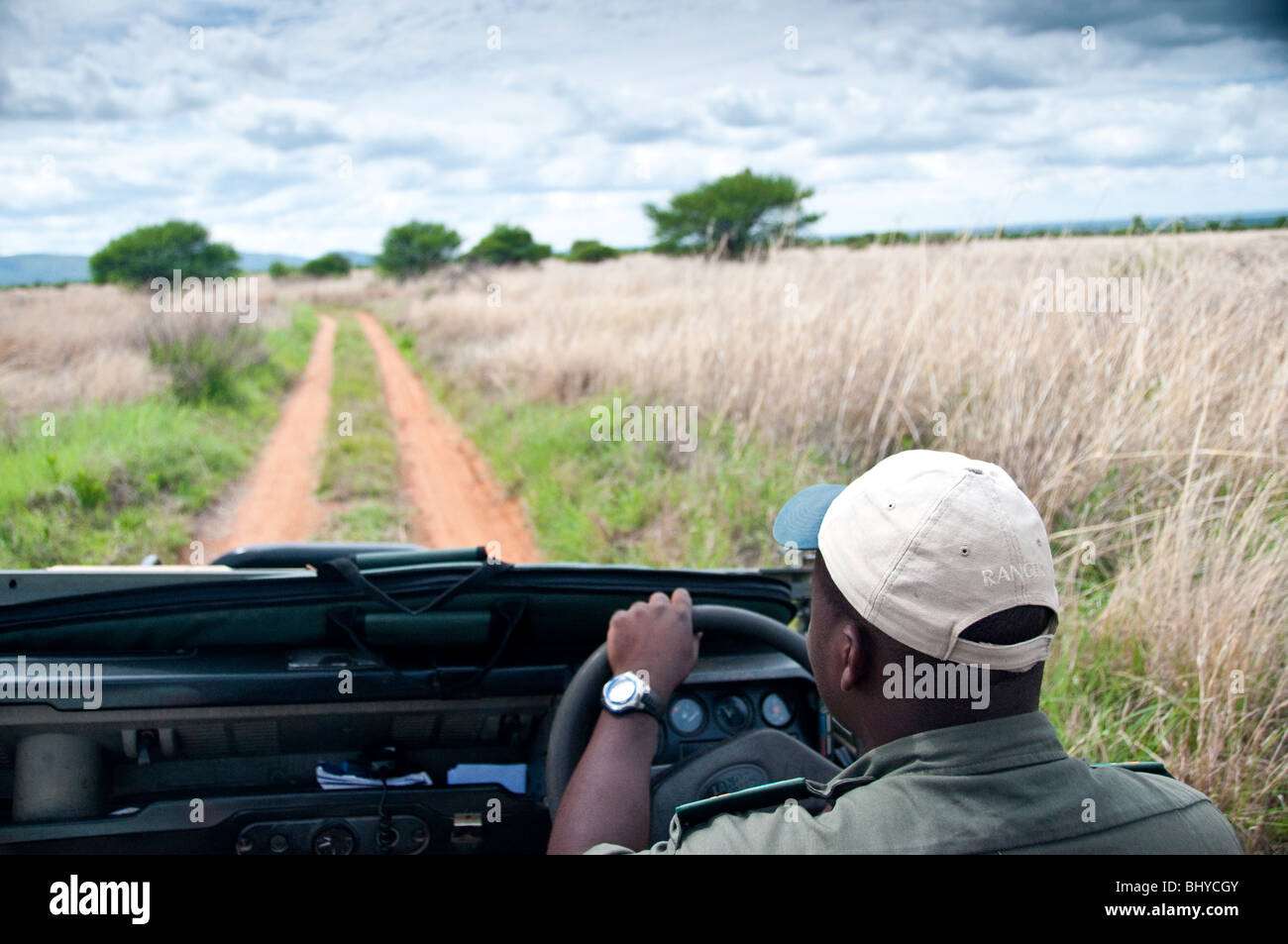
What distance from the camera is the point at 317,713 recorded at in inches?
83.4

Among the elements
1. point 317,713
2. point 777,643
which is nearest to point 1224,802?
point 777,643

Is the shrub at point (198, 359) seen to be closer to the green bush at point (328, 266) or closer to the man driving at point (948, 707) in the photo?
the man driving at point (948, 707)

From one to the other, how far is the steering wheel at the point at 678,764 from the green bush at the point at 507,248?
35.2 meters

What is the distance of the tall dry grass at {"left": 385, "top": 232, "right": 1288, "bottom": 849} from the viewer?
334cm

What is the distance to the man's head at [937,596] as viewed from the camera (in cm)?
126

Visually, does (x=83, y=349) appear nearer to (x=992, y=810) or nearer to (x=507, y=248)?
(x=992, y=810)

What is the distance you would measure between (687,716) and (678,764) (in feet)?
0.86

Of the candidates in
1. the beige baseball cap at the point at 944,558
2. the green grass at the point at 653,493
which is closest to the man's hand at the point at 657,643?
the beige baseball cap at the point at 944,558

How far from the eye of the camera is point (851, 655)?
4.49 feet

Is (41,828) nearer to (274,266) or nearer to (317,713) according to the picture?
(317,713)

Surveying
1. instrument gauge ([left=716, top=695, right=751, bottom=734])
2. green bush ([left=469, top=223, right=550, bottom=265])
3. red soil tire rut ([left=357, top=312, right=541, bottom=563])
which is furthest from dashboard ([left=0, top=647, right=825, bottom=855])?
green bush ([left=469, top=223, right=550, bottom=265])

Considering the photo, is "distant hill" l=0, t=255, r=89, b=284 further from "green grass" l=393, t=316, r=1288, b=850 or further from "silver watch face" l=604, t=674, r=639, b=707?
"silver watch face" l=604, t=674, r=639, b=707

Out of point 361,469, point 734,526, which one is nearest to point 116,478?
point 361,469
